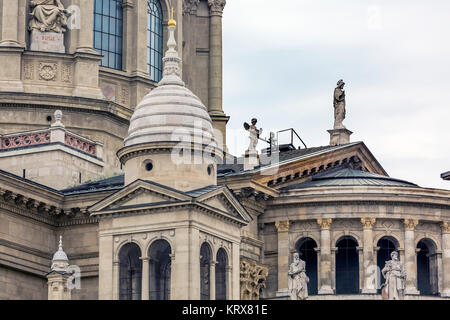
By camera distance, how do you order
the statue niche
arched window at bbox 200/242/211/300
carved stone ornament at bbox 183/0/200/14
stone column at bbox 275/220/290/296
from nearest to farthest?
arched window at bbox 200/242/211/300 < stone column at bbox 275/220/290/296 < the statue niche < carved stone ornament at bbox 183/0/200/14

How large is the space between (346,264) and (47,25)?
64.9 ft

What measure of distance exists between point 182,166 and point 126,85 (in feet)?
69.9

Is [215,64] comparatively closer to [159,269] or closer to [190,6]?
[190,6]

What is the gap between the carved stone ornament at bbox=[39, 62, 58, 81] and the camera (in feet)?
271

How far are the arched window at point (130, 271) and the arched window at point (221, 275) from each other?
2893mm

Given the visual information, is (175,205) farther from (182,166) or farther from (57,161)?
(57,161)

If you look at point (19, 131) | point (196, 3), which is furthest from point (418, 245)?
point (196, 3)

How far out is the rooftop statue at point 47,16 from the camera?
8362 cm

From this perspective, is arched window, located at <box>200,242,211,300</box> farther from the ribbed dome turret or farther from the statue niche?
the statue niche

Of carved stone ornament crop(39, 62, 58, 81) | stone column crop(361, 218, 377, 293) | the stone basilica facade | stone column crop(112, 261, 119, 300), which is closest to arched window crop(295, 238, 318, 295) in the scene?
the stone basilica facade

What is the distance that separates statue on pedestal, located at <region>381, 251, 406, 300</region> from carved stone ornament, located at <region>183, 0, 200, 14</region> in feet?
94.8

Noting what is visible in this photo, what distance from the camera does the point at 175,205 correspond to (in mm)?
63750

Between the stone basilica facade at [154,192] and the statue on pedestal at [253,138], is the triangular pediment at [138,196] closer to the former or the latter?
the stone basilica facade at [154,192]

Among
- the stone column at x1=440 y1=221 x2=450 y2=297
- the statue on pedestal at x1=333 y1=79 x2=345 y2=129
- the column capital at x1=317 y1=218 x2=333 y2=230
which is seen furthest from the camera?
the statue on pedestal at x1=333 y1=79 x2=345 y2=129
